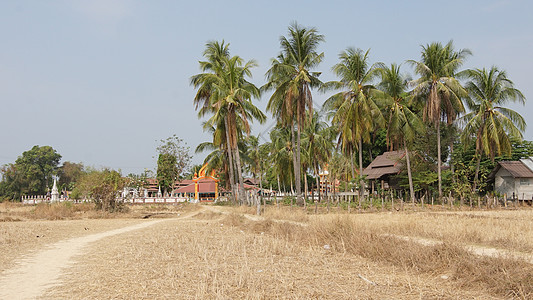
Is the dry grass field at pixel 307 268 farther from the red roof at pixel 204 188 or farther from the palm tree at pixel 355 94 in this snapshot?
the red roof at pixel 204 188

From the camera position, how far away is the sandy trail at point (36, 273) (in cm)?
670

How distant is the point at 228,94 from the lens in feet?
105

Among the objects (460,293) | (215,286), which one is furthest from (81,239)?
(460,293)

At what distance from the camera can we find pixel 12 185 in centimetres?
6988

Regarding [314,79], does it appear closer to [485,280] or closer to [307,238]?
[307,238]

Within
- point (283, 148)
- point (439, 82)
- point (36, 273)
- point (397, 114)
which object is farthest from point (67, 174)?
point (36, 273)

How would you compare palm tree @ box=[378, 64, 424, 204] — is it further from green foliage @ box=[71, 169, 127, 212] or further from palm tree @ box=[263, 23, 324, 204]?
green foliage @ box=[71, 169, 127, 212]

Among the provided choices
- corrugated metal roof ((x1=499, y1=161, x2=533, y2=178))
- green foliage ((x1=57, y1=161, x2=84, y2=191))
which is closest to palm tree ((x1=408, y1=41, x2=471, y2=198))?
corrugated metal roof ((x1=499, y1=161, x2=533, y2=178))

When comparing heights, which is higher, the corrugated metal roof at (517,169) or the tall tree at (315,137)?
the tall tree at (315,137)

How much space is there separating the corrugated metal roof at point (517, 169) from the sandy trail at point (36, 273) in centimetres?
3134

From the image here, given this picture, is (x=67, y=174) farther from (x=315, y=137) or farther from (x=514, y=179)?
(x=514, y=179)

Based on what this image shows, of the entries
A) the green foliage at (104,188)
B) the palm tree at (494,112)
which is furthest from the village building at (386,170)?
the green foliage at (104,188)

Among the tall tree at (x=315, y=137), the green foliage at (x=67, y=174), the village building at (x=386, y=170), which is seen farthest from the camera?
the green foliage at (x=67, y=174)

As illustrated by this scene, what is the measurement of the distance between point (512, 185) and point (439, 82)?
10365mm
